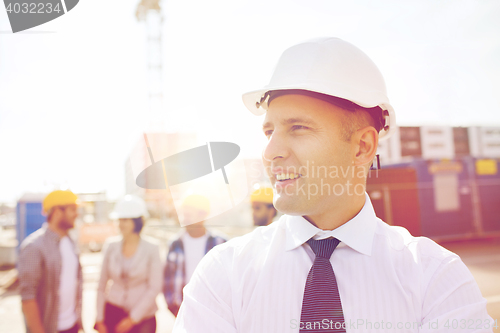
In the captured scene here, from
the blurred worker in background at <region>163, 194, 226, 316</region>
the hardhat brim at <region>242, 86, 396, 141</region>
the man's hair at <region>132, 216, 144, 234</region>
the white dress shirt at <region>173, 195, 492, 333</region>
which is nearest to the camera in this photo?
the white dress shirt at <region>173, 195, 492, 333</region>

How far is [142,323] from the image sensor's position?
306cm

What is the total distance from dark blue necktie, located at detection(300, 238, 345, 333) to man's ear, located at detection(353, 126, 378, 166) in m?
0.43

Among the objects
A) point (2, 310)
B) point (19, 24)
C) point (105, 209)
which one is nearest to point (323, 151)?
point (19, 24)

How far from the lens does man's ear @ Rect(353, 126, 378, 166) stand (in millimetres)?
1308

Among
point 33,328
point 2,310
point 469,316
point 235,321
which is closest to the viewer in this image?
point 469,316

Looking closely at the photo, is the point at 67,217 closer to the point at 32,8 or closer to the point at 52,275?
the point at 52,275

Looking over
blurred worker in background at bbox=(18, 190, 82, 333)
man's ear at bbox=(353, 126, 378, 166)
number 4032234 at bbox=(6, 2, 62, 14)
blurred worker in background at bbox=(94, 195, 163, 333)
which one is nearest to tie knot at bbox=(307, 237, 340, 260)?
man's ear at bbox=(353, 126, 378, 166)

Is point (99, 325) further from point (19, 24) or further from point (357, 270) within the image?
point (357, 270)

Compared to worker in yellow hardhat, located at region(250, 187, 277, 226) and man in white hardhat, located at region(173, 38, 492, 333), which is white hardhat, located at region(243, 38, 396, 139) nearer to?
man in white hardhat, located at region(173, 38, 492, 333)

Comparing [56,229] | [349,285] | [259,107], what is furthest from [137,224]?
[349,285]

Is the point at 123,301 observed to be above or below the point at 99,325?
above

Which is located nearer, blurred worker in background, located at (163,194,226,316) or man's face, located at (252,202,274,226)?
blurred worker in background, located at (163,194,226,316)

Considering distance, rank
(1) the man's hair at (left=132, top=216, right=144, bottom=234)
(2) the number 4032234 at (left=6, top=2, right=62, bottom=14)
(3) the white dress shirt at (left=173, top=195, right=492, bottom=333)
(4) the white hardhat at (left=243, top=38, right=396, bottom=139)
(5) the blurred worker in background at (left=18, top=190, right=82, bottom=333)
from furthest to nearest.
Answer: (1) the man's hair at (left=132, top=216, right=144, bottom=234)
(5) the blurred worker in background at (left=18, top=190, right=82, bottom=333)
(2) the number 4032234 at (left=6, top=2, right=62, bottom=14)
(4) the white hardhat at (left=243, top=38, right=396, bottom=139)
(3) the white dress shirt at (left=173, top=195, right=492, bottom=333)

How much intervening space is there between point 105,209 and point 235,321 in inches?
515
